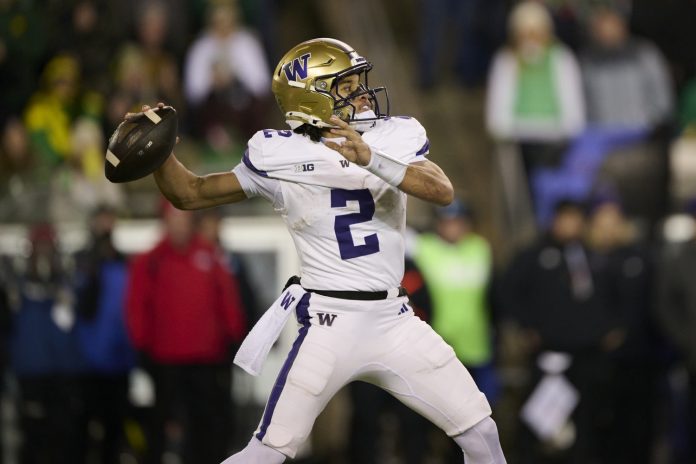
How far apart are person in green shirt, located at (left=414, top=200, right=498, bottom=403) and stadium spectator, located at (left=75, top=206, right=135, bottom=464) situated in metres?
1.90

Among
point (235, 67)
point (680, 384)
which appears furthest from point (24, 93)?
point (680, 384)

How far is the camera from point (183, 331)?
29.3 feet

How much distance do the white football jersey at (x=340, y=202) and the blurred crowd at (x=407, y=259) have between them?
10.8ft

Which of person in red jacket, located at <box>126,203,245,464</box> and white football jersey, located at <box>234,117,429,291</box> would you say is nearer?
white football jersey, located at <box>234,117,429,291</box>

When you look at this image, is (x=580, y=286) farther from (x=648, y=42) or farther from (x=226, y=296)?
(x=648, y=42)

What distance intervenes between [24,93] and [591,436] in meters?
4.97

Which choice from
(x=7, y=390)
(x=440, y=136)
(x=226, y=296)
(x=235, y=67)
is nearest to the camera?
(x=226, y=296)

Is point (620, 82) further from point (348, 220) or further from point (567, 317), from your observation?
point (348, 220)

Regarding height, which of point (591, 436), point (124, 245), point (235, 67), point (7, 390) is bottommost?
point (591, 436)

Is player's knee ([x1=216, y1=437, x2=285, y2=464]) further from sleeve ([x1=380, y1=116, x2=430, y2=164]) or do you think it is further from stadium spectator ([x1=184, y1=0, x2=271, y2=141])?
stadium spectator ([x1=184, y1=0, x2=271, y2=141])

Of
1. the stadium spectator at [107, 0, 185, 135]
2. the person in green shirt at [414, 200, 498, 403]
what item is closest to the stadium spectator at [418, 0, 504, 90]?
the stadium spectator at [107, 0, 185, 135]

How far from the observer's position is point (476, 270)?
366 inches

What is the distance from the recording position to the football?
5.71m

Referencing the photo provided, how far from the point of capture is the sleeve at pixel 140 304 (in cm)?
896
